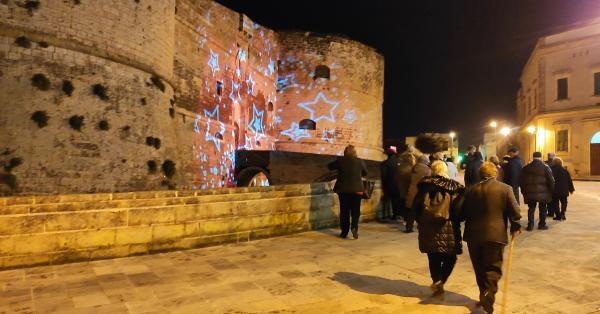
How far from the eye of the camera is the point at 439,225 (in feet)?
12.0

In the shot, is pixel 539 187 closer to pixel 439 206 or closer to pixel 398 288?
pixel 439 206

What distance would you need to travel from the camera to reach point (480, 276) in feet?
11.3

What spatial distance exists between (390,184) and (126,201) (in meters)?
4.80

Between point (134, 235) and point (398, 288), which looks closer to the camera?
point (398, 288)

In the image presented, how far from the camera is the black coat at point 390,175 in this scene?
7855mm

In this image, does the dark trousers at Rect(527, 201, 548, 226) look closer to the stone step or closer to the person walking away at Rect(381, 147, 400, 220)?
the person walking away at Rect(381, 147, 400, 220)

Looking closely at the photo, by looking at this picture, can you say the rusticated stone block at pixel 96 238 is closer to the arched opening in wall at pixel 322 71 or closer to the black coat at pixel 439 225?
the black coat at pixel 439 225

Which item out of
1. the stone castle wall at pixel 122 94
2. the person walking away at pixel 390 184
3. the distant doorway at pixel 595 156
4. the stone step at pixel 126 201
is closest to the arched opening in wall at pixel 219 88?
the stone castle wall at pixel 122 94

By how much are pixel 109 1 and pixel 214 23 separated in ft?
20.9

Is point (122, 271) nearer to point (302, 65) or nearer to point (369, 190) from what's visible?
point (369, 190)

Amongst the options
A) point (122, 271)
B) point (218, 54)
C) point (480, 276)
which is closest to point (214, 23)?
point (218, 54)

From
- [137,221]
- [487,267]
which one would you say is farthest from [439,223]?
[137,221]

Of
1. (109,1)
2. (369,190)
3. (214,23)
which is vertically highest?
(214,23)

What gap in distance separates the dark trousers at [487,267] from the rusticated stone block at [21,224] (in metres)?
4.11
